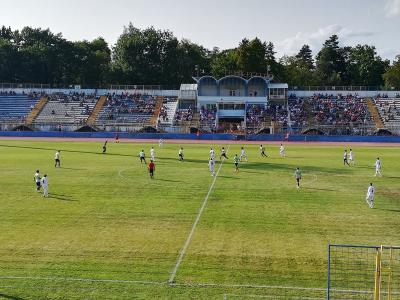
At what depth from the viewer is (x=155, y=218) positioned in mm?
23344

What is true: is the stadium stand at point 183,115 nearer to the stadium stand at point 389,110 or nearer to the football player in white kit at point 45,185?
the stadium stand at point 389,110

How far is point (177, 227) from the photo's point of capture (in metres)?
21.8

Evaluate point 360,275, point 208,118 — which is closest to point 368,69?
point 208,118

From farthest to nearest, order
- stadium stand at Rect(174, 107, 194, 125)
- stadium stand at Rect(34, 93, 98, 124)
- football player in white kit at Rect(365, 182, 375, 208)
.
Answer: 1. stadium stand at Rect(34, 93, 98, 124)
2. stadium stand at Rect(174, 107, 194, 125)
3. football player in white kit at Rect(365, 182, 375, 208)

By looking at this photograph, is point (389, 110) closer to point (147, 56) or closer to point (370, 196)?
point (147, 56)

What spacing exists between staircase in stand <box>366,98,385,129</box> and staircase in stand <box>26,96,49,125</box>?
5694 cm

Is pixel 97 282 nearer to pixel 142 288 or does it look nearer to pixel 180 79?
pixel 142 288

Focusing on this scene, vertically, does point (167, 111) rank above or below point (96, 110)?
below

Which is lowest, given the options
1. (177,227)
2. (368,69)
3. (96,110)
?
(177,227)

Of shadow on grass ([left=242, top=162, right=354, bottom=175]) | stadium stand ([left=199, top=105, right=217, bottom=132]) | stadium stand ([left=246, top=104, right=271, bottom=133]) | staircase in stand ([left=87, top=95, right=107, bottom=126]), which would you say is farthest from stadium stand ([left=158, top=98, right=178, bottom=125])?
shadow on grass ([left=242, top=162, right=354, bottom=175])

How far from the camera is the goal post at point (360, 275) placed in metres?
14.5

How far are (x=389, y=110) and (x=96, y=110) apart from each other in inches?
1984

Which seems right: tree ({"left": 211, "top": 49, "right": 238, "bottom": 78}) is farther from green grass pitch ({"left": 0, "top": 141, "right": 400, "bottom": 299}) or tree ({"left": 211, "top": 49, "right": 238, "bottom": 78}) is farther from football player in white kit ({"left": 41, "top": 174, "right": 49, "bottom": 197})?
football player in white kit ({"left": 41, "top": 174, "right": 49, "bottom": 197})

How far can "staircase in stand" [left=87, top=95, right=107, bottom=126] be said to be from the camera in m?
79.7
